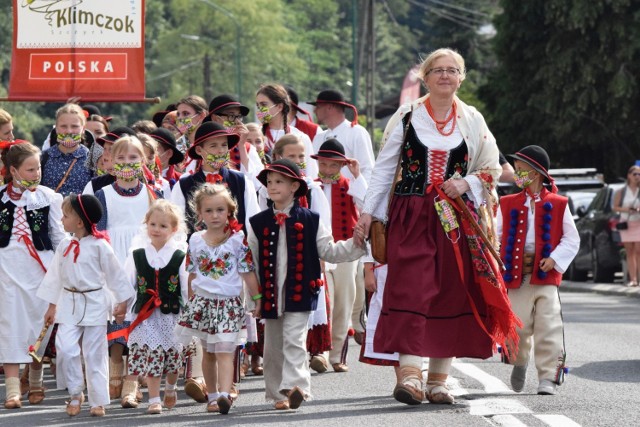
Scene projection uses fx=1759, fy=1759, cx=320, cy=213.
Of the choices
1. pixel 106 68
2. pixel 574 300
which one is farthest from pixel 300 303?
pixel 574 300

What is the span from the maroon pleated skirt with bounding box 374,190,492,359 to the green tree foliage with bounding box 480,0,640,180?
110 feet

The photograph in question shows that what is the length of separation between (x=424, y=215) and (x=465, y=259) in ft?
1.21

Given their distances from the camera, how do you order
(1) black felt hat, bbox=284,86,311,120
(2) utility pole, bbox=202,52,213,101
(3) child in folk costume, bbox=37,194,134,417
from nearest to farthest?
(3) child in folk costume, bbox=37,194,134,417
(1) black felt hat, bbox=284,86,311,120
(2) utility pole, bbox=202,52,213,101

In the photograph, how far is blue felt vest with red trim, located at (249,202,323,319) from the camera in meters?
10.7

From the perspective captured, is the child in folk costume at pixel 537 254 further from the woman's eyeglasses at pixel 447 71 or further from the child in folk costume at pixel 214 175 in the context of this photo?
the child in folk costume at pixel 214 175

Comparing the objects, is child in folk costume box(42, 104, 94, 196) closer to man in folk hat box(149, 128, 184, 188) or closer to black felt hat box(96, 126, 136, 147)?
black felt hat box(96, 126, 136, 147)

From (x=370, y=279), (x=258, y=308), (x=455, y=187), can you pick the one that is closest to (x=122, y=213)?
(x=258, y=308)

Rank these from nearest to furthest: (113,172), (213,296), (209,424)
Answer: (209,424), (213,296), (113,172)

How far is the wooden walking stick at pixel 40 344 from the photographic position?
1114cm

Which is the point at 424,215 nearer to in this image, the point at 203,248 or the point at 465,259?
the point at 465,259

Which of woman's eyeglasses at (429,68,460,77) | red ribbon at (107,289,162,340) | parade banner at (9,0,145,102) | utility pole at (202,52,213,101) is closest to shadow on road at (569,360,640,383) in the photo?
woman's eyeglasses at (429,68,460,77)

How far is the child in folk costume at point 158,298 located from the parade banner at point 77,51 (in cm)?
482

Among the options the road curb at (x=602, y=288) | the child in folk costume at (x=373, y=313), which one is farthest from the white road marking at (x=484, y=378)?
the road curb at (x=602, y=288)

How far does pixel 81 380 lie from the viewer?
10828mm
